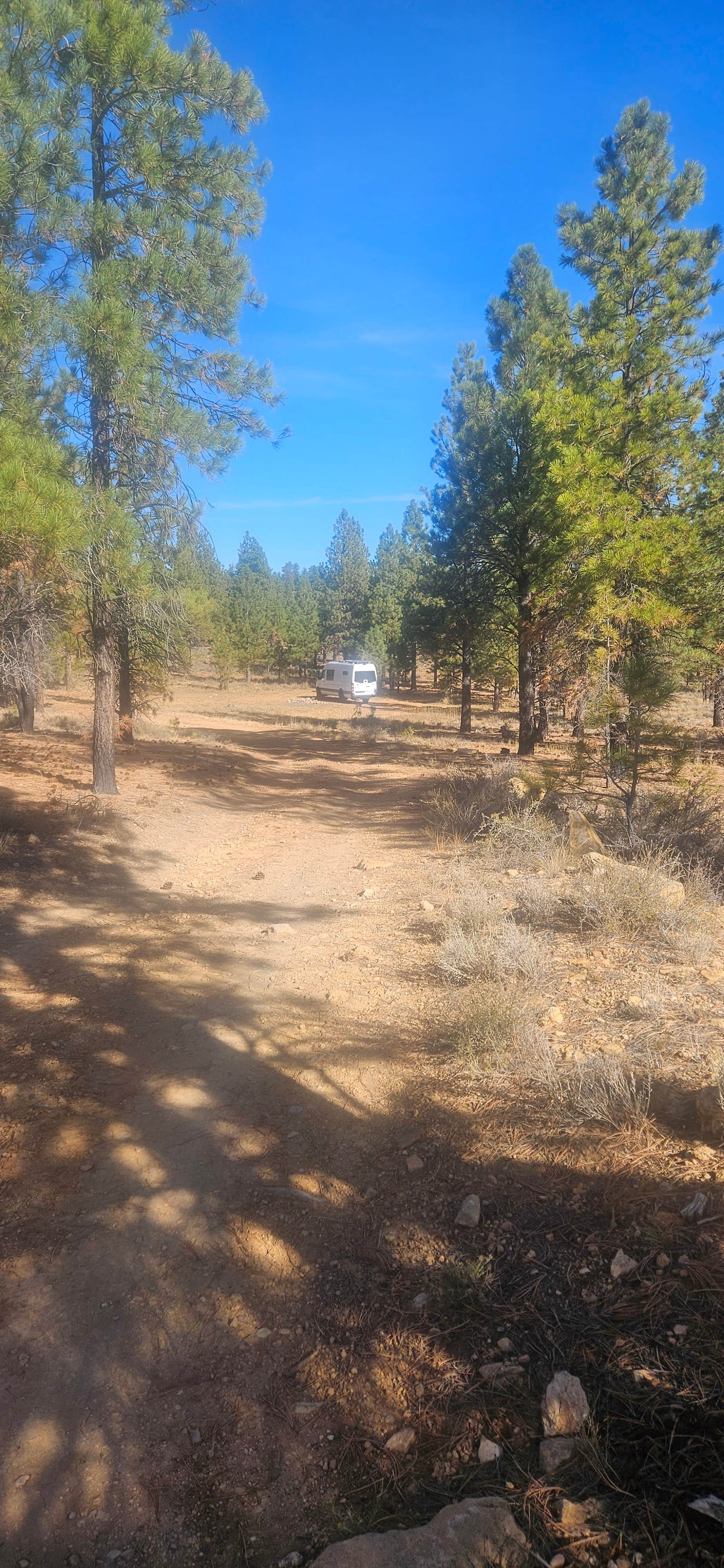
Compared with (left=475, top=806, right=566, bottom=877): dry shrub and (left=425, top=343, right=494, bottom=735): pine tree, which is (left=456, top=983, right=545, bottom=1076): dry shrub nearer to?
(left=475, top=806, right=566, bottom=877): dry shrub

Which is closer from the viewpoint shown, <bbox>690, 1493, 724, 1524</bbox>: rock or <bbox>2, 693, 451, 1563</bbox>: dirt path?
<bbox>690, 1493, 724, 1524</bbox>: rock

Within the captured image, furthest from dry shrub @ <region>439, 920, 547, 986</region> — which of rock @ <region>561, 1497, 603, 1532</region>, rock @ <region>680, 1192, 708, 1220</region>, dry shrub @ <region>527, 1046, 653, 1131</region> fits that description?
rock @ <region>561, 1497, 603, 1532</region>

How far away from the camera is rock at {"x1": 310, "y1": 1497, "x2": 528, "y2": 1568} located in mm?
1720

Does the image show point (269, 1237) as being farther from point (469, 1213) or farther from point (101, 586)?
point (101, 586)

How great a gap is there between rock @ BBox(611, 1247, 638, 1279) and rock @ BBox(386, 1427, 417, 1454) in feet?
2.54

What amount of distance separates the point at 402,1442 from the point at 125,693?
54.2ft

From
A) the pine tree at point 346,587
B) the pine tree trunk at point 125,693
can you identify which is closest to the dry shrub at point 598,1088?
the pine tree trunk at point 125,693

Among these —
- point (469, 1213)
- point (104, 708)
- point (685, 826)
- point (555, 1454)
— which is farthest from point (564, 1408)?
point (104, 708)

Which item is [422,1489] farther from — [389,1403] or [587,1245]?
[587,1245]

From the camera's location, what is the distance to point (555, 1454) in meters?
1.94

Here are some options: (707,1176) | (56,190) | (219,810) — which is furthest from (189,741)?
(707,1176)

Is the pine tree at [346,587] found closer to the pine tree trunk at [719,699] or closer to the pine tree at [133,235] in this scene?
the pine tree trunk at [719,699]

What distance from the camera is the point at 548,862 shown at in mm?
7246

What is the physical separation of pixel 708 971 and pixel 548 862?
8.36 feet
